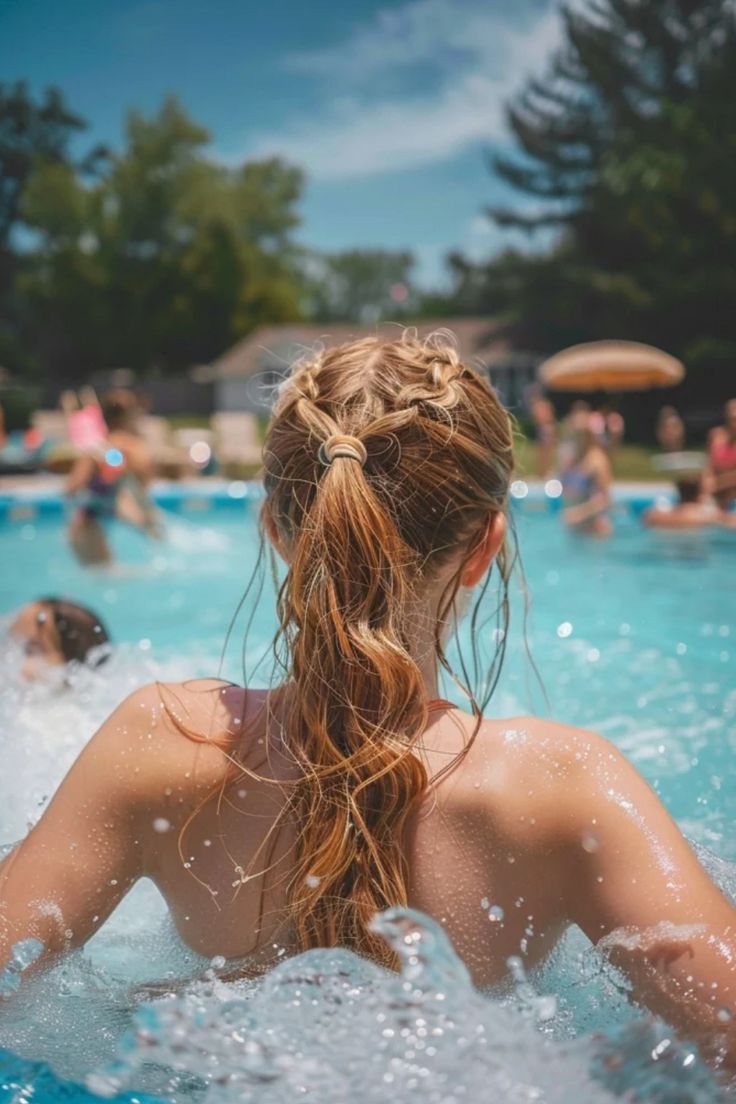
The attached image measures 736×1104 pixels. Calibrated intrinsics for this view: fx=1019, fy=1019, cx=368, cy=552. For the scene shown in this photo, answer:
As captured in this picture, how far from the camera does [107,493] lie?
25.5 ft

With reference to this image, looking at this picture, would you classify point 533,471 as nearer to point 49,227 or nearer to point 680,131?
point 680,131

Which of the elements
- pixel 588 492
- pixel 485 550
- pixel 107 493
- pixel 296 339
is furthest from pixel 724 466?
pixel 296 339

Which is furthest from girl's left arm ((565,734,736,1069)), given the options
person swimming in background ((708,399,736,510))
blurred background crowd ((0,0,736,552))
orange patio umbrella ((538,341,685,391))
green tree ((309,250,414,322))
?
green tree ((309,250,414,322))

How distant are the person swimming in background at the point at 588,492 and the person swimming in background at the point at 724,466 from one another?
89 cm

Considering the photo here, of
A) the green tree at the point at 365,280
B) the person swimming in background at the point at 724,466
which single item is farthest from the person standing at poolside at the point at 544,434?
the green tree at the point at 365,280

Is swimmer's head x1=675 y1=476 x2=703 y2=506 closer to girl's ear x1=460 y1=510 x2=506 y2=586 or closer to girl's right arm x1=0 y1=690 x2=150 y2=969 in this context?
girl's ear x1=460 y1=510 x2=506 y2=586

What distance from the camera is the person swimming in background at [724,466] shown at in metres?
8.55

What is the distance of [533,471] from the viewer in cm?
1675

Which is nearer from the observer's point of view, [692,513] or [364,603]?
[364,603]

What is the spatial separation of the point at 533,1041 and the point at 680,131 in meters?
26.7

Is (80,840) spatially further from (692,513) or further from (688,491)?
(688,491)

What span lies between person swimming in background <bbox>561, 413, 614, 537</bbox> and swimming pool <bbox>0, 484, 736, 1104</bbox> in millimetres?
745

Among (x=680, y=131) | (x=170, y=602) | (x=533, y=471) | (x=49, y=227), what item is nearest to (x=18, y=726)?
(x=170, y=602)

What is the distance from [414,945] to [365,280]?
90.7 m
